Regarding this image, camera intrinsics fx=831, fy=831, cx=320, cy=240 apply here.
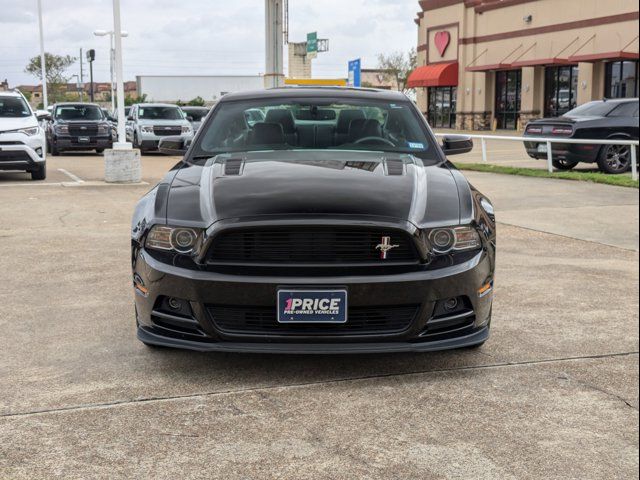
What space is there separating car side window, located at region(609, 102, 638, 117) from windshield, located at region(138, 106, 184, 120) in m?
14.4

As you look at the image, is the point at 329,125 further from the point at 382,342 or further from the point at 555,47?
the point at 555,47

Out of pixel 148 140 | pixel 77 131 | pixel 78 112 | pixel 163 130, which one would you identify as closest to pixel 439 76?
pixel 163 130

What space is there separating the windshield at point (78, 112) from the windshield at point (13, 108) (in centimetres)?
884

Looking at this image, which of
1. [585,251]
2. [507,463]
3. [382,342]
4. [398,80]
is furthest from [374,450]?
[398,80]

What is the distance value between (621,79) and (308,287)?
1449 inches

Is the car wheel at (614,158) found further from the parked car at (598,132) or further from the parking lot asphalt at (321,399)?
the parking lot asphalt at (321,399)

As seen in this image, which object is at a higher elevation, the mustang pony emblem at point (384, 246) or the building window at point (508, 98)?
the building window at point (508, 98)

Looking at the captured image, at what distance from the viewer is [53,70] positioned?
82.9m

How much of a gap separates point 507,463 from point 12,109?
14.4m

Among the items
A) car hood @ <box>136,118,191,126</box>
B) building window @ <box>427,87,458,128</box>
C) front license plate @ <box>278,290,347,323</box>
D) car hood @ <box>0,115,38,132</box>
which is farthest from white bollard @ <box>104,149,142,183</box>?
building window @ <box>427,87,458,128</box>

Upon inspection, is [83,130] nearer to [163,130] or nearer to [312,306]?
[163,130]

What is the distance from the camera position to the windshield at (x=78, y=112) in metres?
24.8

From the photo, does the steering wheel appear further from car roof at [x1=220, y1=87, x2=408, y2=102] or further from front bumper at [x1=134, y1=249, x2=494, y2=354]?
front bumper at [x1=134, y1=249, x2=494, y2=354]

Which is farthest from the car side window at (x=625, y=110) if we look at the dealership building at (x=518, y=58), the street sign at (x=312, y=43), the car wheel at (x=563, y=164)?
the street sign at (x=312, y=43)
